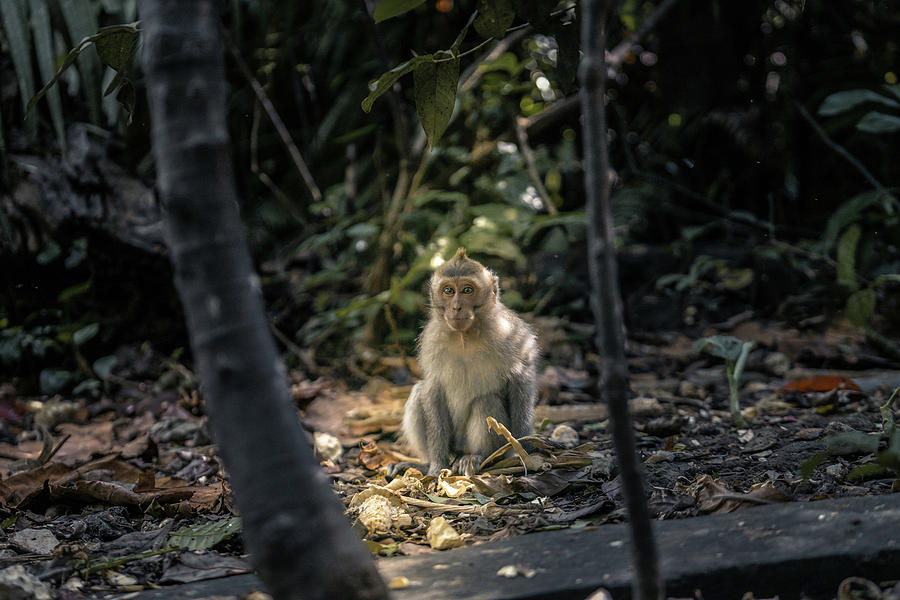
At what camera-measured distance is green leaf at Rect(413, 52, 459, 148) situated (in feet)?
→ 8.25

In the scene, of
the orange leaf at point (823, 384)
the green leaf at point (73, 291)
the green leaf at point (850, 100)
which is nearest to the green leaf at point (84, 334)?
the green leaf at point (73, 291)

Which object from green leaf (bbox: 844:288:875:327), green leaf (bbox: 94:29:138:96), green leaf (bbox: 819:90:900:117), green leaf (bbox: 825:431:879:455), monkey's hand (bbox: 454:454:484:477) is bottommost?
monkey's hand (bbox: 454:454:484:477)

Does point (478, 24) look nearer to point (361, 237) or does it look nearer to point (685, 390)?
Answer: point (685, 390)

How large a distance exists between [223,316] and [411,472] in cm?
226

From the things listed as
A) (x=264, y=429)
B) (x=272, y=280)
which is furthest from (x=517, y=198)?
(x=264, y=429)

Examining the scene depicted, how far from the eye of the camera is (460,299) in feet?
11.8

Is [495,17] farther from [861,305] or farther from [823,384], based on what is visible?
[861,305]

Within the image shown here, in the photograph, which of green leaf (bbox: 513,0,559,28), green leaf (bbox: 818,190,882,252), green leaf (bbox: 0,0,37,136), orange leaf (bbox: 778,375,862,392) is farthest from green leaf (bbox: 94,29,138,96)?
green leaf (bbox: 818,190,882,252)

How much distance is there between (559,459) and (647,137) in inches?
228

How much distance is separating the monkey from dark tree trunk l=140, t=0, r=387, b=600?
2158 mm

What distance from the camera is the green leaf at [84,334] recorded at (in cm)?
563

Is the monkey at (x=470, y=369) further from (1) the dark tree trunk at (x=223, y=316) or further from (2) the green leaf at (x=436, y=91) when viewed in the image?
(1) the dark tree trunk at (x=223, y=316)

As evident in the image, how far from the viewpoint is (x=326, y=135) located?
25.4 feet

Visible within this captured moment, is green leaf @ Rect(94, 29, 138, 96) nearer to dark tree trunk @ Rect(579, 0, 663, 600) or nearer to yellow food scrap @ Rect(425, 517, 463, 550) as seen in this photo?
dark tree trunk @ Rect(579, 0, 663, 600)
